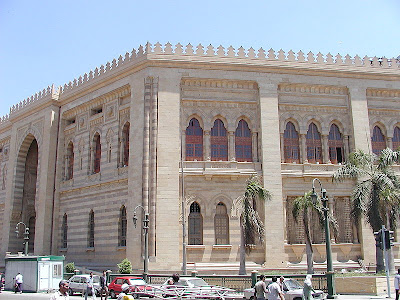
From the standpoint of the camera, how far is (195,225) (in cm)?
2575

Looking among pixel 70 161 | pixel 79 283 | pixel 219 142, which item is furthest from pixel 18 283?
pixel 219 142

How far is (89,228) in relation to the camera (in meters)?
29.6

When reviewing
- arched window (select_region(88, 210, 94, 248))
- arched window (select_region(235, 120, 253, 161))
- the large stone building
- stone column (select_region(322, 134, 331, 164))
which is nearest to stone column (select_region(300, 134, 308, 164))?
the large stone building

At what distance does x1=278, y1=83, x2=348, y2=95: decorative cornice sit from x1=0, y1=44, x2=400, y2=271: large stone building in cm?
6

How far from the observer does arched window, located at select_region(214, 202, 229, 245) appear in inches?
1013

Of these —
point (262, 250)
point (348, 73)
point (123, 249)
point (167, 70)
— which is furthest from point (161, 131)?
point (348, 73)

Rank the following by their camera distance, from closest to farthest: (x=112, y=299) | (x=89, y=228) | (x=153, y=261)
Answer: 1. (x=112, y=299)
2. (x=153, y=261)
3. (x=89, y=228)

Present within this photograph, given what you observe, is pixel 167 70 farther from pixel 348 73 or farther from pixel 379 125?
pixel 379 125

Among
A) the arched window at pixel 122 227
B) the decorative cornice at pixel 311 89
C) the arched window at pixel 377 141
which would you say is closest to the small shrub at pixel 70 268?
the arched window at pixel 122 227

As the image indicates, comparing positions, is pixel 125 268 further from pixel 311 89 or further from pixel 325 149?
pixel 311 89

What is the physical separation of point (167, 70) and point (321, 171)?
11191 millimetres

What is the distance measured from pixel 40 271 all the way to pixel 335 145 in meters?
18.9

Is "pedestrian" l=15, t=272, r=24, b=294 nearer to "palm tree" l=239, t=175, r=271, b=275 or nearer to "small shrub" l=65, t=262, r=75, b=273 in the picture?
"small shrub" l=65, t=262, r=75, b=273

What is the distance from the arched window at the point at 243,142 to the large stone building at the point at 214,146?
0.06 metres
